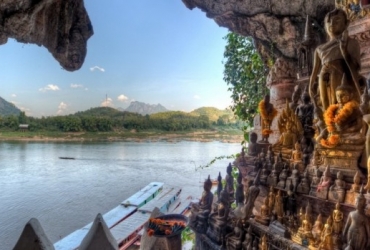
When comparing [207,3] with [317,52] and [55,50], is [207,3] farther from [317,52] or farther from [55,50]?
[317,52]

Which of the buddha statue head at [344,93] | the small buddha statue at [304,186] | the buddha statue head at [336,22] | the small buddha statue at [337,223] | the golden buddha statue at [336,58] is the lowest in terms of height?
the small buddha statue at [337,223]

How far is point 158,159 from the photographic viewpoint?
88.2 feet

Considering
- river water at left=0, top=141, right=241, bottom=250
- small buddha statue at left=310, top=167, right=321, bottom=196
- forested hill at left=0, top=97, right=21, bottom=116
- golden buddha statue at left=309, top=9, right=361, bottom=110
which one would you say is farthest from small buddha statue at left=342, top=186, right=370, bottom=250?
forested hill at left=0, top=97, right=21, bottom=116

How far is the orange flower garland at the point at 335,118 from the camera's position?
2.97 metres

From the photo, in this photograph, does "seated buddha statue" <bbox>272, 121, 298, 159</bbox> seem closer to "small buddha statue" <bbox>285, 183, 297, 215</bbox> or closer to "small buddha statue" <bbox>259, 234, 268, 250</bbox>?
"small buddha statue" <bbox>285, 183, 297, 215</bbox>

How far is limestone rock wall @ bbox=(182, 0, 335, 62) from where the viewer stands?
7129 millimetres

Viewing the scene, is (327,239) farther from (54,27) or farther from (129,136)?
(129,136)

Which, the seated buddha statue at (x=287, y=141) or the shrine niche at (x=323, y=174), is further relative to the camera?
the seated buddha statue at (x=287, y=141)

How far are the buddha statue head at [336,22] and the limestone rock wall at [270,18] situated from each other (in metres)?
4.05

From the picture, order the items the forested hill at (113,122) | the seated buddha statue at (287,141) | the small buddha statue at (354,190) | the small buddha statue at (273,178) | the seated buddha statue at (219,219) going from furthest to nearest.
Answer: the forested hill at (113,122) → the seated buddha statue at (287,141) → the small buddha statue at (273,178) → the seated buddha statue at (219,219) → the small buddha statue at (354,190)

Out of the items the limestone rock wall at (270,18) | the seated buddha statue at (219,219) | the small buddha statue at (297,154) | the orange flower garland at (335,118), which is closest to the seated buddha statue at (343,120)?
the orange flower garland at (335,118)

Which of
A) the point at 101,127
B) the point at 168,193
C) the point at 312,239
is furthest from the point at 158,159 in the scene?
the point at 312,239

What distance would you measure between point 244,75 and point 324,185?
648 cm

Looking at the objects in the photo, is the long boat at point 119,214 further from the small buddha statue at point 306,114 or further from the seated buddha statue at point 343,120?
the seated buddha statue at point 343,120
